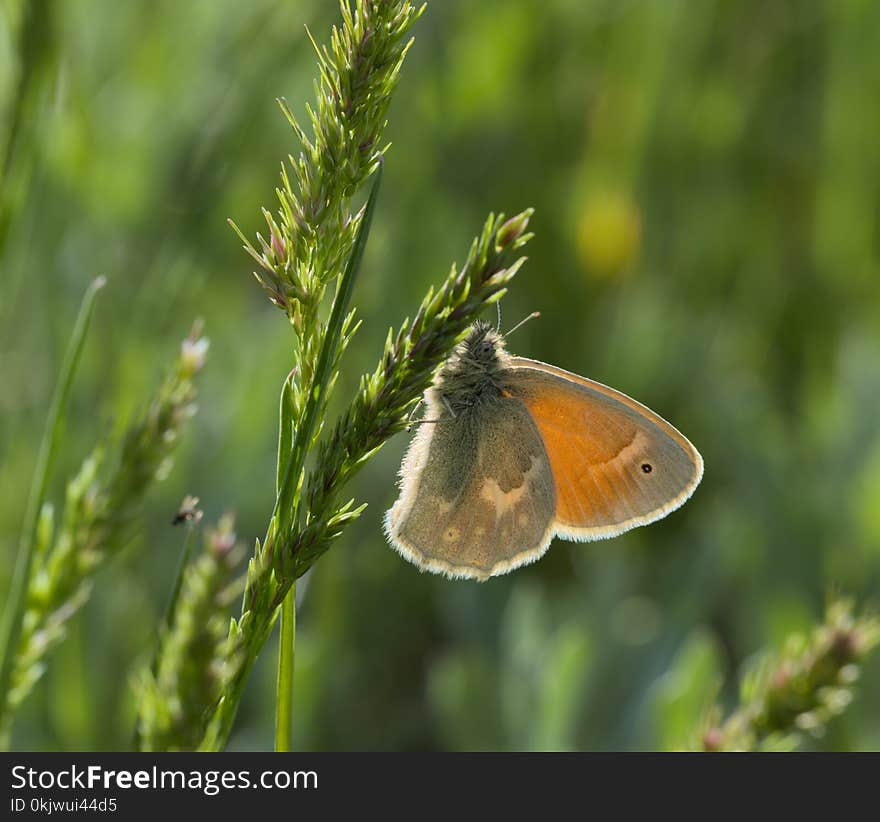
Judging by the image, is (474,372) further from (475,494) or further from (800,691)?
(800,691)

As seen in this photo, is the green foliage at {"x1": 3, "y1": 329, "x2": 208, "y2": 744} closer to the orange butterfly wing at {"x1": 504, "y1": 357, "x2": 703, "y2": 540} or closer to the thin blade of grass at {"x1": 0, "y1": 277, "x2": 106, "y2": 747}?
the thin blade of grass at {"x1": 0, "y1": 277, "x2": 106, "y2": 747}

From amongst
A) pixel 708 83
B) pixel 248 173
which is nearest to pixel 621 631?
pixel 248 173

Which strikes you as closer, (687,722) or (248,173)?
(687,722)

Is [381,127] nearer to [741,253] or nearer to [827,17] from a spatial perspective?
[741,253]

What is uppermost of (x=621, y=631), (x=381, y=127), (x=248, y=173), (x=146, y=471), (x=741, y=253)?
(x=381, y=127)

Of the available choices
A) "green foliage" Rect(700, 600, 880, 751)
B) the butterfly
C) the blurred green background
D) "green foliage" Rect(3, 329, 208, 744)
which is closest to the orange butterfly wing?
the butterfly

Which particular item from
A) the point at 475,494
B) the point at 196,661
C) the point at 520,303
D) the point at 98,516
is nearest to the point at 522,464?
the point at 475,494

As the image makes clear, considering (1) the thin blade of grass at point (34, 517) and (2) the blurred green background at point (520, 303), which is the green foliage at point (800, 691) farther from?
(1) the thin blade of grass at point (34, 517)

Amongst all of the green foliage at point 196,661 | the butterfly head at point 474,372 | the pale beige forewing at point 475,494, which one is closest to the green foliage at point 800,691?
the pale beige forewing at point 475,494
